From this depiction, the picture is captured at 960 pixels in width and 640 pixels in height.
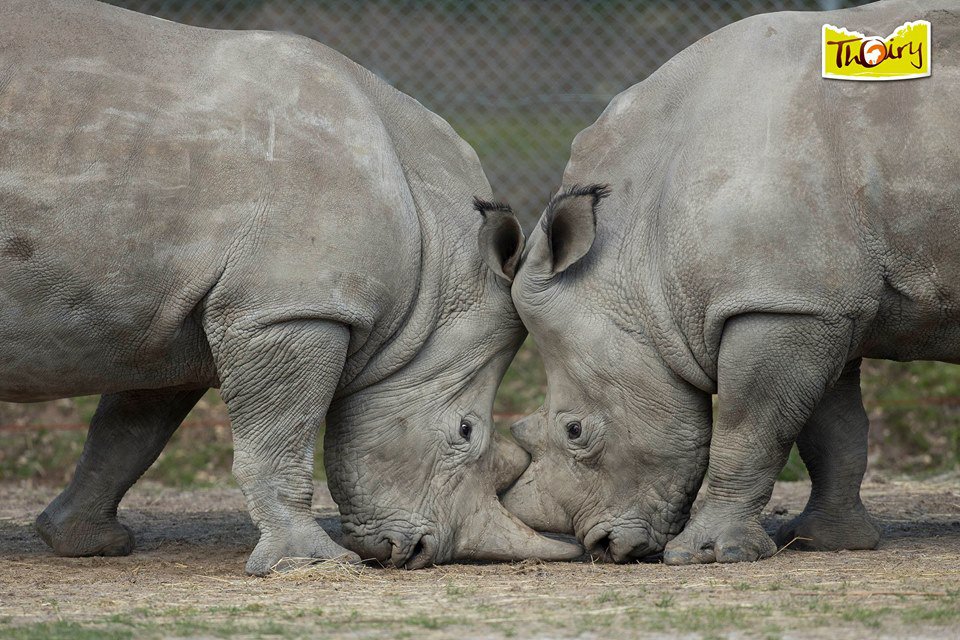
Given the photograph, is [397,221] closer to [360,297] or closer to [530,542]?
[360,297]

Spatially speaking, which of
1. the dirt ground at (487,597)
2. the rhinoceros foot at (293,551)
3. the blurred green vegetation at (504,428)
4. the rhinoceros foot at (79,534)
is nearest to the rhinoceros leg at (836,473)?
the dirt ground at (487,597)

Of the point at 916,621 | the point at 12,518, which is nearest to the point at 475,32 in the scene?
the point at 12,518

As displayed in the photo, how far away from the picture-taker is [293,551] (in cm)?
638

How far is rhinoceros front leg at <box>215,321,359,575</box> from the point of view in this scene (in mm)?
6336

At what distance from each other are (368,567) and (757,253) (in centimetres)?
214

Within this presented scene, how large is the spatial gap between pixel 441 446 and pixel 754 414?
55.0 inches

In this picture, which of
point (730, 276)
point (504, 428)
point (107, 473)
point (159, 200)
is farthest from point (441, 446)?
point (504, 428)

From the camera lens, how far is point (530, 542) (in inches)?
269

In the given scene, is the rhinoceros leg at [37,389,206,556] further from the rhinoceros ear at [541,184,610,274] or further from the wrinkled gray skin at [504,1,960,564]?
the rhinoceros ear at [541,184,610,274]

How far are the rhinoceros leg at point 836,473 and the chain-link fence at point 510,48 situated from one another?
17.9 feet

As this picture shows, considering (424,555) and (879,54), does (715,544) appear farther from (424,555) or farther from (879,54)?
(879,54)

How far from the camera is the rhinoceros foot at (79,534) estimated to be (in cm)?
740

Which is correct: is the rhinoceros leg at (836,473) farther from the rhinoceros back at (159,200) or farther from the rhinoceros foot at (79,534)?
the rhinoceros foot at (79,534)

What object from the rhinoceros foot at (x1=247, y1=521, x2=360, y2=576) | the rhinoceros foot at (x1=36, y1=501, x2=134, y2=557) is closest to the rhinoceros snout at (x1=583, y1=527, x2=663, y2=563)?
the rhinoceros foot at (x1=247, y1=521, x2=360, y2=576)
